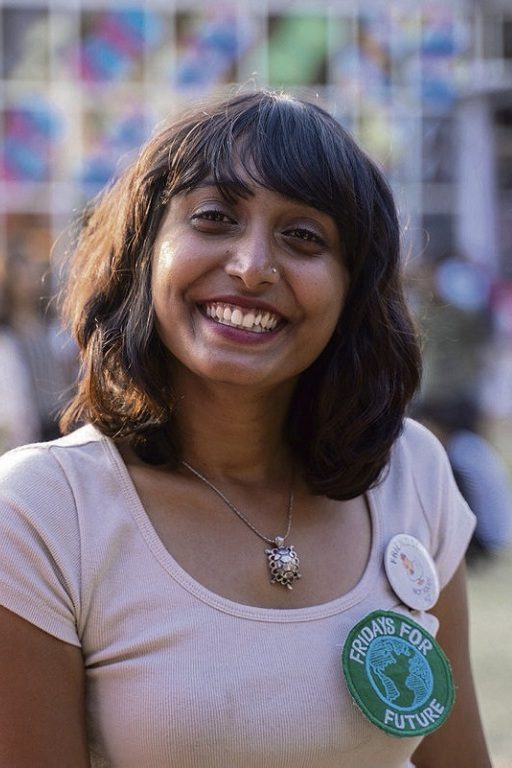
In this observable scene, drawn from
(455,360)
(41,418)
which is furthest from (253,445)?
(455,360)

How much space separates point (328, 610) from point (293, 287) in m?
0.47

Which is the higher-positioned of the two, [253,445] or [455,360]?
→ [253,445]

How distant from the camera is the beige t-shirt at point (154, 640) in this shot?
1.63 metres

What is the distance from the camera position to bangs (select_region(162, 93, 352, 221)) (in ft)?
5.82

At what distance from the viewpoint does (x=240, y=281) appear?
5.82 ft

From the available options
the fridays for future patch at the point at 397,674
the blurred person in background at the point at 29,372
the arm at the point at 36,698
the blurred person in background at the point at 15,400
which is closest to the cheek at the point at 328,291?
the fridays for future patch at the point at 397,674

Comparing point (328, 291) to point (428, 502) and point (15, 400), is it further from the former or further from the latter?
point (15, 400)

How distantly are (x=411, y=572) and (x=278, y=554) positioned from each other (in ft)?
0.72

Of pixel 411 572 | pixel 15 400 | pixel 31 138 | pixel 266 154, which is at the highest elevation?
pixel 31 138

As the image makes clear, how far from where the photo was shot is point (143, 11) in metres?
16.2

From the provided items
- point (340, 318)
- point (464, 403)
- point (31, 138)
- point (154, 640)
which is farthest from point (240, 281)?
point (31, 138)

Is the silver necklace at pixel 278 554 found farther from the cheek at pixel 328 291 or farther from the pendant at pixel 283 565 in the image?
the cheek at pixel 328 291

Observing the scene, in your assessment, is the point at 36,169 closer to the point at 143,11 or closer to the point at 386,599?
the point at 143,11

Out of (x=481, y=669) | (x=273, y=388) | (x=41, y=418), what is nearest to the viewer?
(x=273, y=388)
